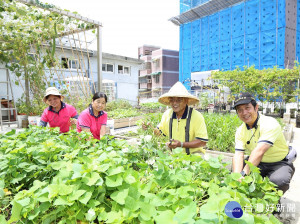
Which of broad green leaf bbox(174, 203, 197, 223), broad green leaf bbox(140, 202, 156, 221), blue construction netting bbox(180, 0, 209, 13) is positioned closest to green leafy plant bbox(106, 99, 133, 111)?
broad green leaf bbox(140, 202, 156, 221)

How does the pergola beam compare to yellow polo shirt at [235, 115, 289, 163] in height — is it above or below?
above

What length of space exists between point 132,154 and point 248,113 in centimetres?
140

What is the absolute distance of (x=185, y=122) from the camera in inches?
111

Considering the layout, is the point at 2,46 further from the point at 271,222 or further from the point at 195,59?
the point at 195,59

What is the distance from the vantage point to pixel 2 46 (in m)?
7.27

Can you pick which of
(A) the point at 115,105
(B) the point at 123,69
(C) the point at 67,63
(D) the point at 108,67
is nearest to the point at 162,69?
(B) the point at 123,69

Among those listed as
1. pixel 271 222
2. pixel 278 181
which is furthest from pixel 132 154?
pixel 278 181

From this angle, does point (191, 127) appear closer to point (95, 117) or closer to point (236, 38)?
point (95, 117)

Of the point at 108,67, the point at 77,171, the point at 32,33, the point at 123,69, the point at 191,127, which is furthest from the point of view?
the point at 123,69

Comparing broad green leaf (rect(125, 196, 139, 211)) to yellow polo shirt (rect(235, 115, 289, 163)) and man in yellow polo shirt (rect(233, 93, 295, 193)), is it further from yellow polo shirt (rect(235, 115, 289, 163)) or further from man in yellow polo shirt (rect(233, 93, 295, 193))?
yellow polo shirt (rect(235, 115, 289, 163))

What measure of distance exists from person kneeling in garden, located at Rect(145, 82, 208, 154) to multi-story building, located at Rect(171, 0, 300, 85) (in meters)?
17.6

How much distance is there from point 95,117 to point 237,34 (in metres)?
24.1

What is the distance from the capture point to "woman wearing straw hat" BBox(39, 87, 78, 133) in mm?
3402

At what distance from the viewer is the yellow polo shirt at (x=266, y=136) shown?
233 centimetres
